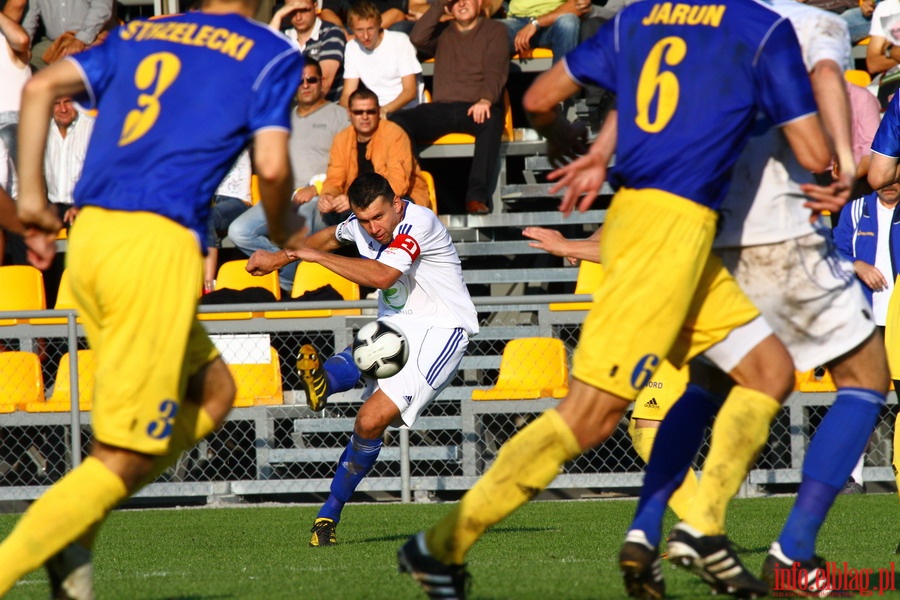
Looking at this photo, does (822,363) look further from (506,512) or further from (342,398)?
(342,398)

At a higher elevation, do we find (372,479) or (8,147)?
(8,147)

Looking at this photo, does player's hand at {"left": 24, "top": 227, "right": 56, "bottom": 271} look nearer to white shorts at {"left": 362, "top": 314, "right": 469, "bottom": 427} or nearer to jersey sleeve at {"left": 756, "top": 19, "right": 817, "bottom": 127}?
jersey sleeve at {"left": 756, "top": 19, "right": 817, "bottom": 127}

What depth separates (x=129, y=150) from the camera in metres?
3.81

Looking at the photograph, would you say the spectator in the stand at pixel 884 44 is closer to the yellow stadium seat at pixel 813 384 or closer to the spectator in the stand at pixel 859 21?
the spectator in the stand at pixel 859 21

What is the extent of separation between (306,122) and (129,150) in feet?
30.0

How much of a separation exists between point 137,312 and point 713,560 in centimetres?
203

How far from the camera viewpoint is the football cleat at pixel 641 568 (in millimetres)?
4152

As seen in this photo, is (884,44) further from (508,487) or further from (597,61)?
(508,487)

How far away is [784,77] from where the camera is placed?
402 centimetres

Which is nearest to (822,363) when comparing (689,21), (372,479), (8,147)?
(689,21)

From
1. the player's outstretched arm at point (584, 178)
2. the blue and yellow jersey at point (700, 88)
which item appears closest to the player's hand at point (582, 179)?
the player's outstretched arm at point (584, 178)

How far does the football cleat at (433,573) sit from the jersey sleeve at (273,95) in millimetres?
1396

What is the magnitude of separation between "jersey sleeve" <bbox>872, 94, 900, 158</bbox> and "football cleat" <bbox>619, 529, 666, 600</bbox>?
2.97 meters

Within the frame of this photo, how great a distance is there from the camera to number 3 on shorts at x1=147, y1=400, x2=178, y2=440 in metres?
3.75
